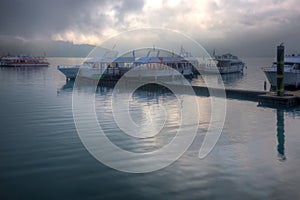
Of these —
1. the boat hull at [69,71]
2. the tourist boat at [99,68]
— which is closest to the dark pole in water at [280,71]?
the tourist boat at [99,68]

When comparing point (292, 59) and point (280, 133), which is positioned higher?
point (292, 59)

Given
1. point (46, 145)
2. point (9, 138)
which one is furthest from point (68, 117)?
point (46, 145)

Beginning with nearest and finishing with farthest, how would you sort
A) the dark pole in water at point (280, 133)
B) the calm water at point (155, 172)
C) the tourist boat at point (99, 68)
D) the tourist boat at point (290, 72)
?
the calm water at point (155, 172) < the dark pole in water at point (280, 133) < the tourist boat at point (290, 72) < the tourist boat at point (99, 68)

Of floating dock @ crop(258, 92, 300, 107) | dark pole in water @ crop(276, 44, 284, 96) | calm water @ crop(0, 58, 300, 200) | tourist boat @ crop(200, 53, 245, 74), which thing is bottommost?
calm water @ crop(0, 58, 300, 200)

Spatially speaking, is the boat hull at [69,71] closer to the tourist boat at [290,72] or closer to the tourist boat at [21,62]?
the tourist boat at [290,72]

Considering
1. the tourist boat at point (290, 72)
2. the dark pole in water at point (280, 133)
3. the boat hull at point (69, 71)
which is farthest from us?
the boat hull at point (69, 71)

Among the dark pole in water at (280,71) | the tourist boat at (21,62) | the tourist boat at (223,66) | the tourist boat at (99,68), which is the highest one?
the tourist boat at (21,62)

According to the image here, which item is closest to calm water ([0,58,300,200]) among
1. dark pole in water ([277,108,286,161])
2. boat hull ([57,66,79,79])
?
dark pole in water ([277,108,286,161])

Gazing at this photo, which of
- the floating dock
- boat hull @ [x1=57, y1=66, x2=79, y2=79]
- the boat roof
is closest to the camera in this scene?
the floating dock

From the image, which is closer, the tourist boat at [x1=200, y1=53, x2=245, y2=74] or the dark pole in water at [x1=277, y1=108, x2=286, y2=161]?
the dark pole in water at [x1=277, y1=108, x2=286, y2=161]

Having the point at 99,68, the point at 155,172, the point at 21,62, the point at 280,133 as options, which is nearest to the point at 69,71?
the point at 99,68

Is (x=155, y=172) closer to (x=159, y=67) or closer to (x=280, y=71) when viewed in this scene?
(x=280, y=71)

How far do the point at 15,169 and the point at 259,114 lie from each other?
17.3 m

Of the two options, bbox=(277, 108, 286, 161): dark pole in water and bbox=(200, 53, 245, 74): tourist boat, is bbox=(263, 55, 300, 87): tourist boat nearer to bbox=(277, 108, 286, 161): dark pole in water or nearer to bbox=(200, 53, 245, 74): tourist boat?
bbox=(277, 108, 286, 161): dark pole in water
